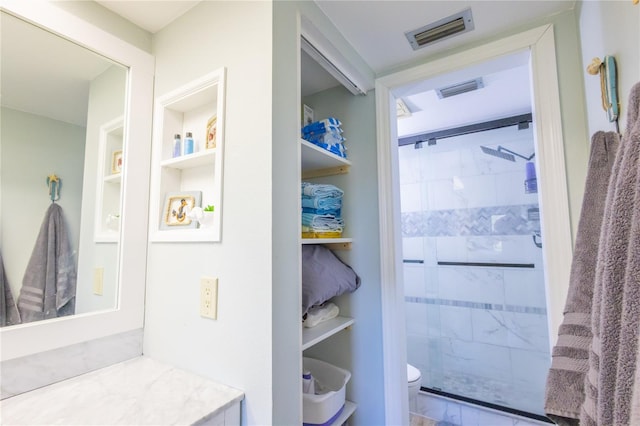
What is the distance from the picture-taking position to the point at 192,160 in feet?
3.76

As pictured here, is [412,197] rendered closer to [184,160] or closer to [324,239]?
[324,239]

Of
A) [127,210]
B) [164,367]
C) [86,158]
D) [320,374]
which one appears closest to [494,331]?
[320,374]

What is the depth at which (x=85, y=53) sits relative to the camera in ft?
3.59

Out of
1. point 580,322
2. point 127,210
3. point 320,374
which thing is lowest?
point 320,374

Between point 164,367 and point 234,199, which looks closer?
point 234,199

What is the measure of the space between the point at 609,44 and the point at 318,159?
3.46 ft

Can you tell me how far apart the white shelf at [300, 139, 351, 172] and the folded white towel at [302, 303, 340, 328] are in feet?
2.40

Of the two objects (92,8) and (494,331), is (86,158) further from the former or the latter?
(494,331)

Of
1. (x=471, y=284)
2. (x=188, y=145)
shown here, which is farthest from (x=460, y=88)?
(x=188, y=145)

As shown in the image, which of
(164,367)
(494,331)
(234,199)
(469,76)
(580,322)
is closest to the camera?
(580,322)

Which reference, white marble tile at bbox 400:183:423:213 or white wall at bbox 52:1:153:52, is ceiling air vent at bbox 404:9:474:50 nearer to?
white wall at bbox 52:1:153:52

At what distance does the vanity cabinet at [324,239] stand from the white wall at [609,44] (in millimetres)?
889

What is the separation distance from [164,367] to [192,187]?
714 mm

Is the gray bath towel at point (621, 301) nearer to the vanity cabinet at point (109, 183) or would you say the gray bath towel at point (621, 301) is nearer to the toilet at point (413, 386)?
the vanity cabinet at point (109, 183)
